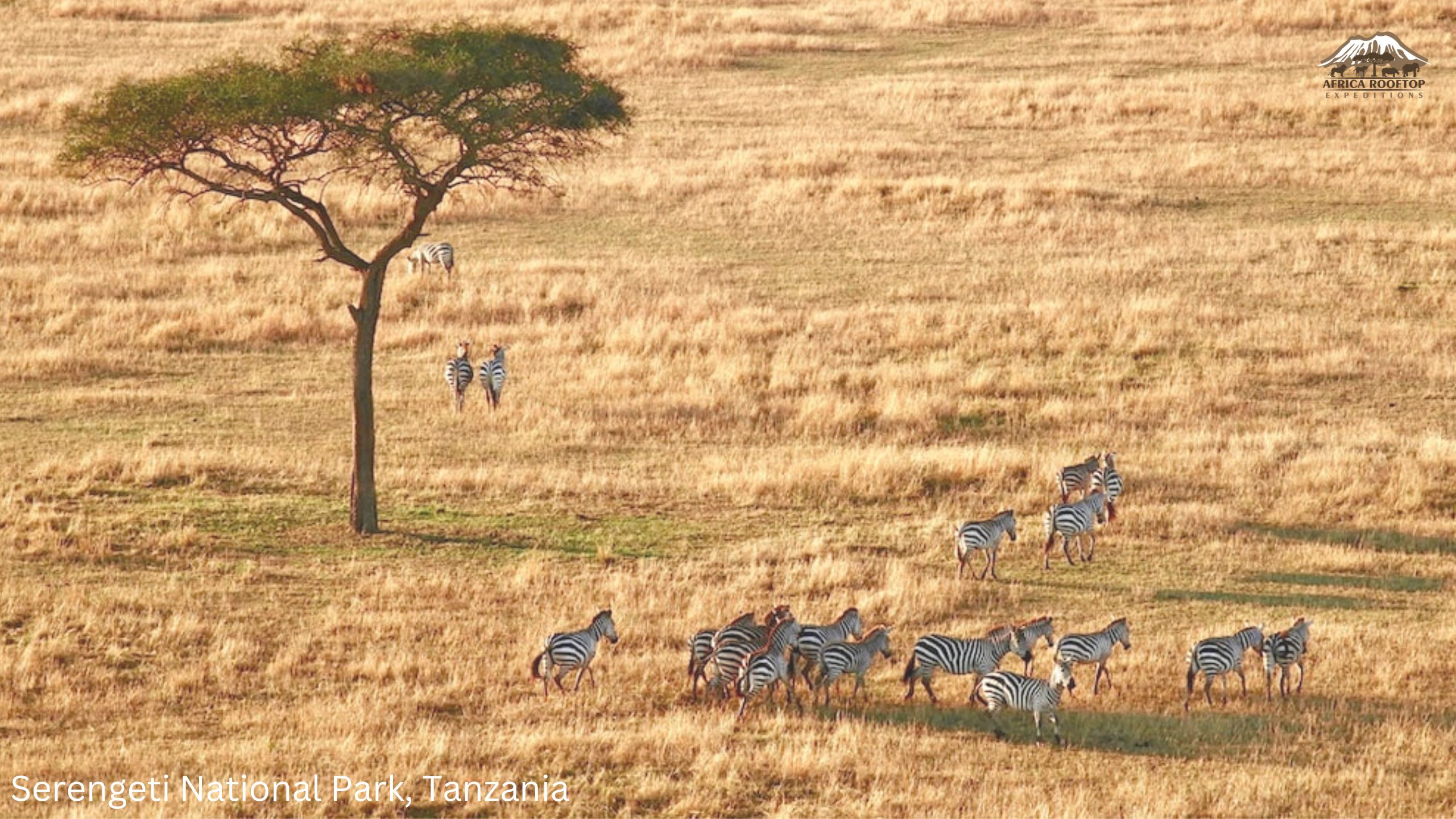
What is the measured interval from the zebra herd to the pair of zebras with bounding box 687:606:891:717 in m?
0.01

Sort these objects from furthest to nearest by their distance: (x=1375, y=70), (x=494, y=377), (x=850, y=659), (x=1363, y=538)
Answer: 1. (x=1375, y=70)
2. (x=494, y=377)
3. (x=1363, y=538)
4. (x=850, y=659)

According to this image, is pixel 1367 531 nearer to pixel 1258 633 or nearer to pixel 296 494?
pixel 1258 633

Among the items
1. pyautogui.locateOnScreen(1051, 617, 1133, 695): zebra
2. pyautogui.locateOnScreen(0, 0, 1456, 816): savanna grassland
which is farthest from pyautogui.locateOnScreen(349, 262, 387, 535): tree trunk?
pyautogui.locateOnScreen(1051, 617, 1133, 695): zebra

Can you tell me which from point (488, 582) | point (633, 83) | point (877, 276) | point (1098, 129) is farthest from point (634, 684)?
point (633, 83)

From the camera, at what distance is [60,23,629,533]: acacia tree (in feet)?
75.2

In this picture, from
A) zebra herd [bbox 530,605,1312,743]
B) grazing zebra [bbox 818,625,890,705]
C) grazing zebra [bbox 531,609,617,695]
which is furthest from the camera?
grazing zebra [bbox 531,609,617,695]

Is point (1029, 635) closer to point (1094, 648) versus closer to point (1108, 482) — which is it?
point (1094, 648)

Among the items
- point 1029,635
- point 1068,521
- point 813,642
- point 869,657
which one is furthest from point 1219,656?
point 1068,521

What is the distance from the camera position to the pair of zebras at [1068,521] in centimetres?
2103

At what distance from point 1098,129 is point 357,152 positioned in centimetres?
2841

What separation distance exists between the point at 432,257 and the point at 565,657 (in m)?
19.8

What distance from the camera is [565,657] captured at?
17.2 m

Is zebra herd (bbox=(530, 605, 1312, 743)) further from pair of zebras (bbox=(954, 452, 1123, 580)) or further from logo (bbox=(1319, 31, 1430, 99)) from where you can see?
logo (bbox=(1319, 31, 1430, 99))

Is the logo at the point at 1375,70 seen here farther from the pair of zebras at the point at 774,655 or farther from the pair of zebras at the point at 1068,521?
the pair of zebras at the point at 774,655
